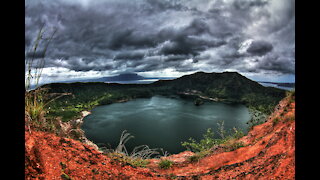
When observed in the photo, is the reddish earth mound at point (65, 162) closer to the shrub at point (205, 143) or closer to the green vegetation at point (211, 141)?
the green vegetation at point (211, 141)

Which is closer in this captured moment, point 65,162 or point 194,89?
point 65,162

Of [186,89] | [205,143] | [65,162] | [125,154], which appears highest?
[186,89]

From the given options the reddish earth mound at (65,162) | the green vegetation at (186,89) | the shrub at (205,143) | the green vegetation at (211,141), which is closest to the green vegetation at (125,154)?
the reddish earth mound at (65,162)

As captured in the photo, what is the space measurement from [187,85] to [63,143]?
160 meters

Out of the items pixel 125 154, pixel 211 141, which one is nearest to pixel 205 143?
pixel 211 141

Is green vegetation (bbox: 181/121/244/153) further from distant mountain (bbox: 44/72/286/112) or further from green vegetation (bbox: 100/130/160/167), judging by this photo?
distant mountain (bbox: 44/72/286/112)

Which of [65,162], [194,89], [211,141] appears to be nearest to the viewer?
[65,162]

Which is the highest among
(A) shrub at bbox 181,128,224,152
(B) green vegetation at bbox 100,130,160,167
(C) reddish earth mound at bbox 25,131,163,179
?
(C) reddish earth mound at bbox 25,131,163,179

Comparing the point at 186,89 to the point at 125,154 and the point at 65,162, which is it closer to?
the point at 125,154

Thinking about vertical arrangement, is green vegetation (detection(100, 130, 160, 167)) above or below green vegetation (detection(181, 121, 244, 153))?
above

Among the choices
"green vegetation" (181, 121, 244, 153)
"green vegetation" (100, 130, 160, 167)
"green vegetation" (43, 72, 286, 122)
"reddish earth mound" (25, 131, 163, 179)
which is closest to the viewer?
"reddish earth mound" (25, 131, 163, 179)

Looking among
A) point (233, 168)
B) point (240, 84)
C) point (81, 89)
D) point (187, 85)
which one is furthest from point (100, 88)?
point (233, 168)

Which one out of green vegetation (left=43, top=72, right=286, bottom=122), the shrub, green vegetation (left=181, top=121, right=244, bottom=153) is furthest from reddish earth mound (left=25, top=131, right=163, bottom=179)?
green vegetation (left=43, top=72, right=286, bottom=122)
